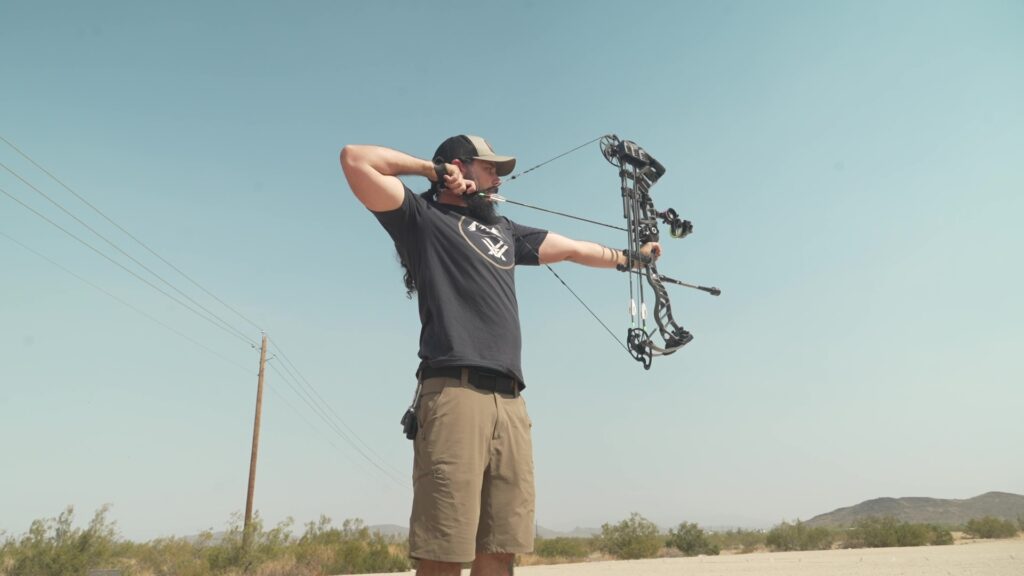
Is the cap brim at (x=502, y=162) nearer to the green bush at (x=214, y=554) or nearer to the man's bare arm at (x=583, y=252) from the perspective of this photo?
the man's bare arm at (x=583, y=252)

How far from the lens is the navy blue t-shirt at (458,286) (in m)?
2.84

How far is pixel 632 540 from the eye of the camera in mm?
21188

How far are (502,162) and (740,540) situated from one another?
28019mm

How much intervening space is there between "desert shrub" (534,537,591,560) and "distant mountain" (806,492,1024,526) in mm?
31647

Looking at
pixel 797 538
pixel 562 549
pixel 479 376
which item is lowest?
pixel 562 549

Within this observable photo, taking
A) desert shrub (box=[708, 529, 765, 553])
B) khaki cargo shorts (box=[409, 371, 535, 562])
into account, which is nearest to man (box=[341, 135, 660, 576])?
khaki cargo shorts (box=[409, 371, 535, 562])

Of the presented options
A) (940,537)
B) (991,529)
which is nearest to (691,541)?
(940,537)

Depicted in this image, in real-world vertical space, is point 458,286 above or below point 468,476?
above

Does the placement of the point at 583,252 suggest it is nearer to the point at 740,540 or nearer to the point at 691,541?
the point at 691,541

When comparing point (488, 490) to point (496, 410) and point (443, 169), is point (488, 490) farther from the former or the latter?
point (443, 169)

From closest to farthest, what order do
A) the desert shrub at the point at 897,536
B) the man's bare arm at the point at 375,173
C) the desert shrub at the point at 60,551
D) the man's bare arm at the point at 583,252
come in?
1. the man's bare arm at the point at 375,173
2. the man's bare arm at the point at 583,252
3. the desert shrub at the point at 60,551
4. the desert shrub at the point at 897,536

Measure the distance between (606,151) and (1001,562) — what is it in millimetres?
9255

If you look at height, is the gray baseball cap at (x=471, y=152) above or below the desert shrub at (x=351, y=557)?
above

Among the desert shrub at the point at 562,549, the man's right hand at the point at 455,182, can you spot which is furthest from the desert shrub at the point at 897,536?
the man's right hand at the point at 455,182
